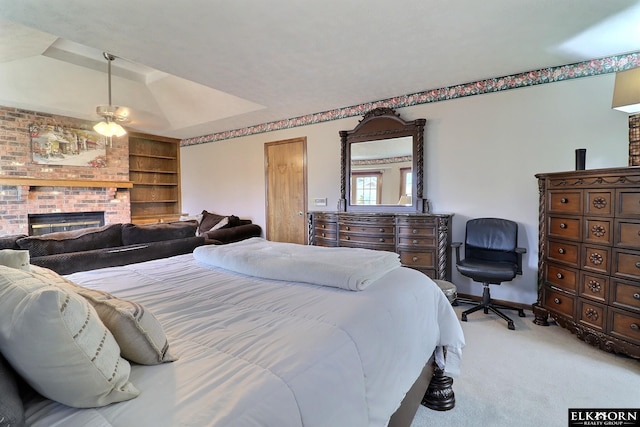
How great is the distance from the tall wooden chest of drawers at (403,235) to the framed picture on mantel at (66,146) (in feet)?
14.5

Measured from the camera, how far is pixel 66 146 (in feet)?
16.7

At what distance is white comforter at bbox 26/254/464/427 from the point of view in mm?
677

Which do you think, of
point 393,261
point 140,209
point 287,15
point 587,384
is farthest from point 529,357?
point 140,209

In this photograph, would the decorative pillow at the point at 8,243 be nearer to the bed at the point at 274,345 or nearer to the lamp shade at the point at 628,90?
the bed at the point at 274,345

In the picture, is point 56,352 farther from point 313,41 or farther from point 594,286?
point 594,286

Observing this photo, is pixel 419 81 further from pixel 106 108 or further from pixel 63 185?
pixel 63 185

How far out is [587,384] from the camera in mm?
1988

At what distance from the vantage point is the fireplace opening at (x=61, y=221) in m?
4.83

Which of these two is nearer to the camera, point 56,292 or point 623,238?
point 56,292

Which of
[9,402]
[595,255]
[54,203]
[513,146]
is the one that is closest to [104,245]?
[9,402]

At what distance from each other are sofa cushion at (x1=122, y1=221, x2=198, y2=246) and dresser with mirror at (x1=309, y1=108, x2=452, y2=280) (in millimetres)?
1735

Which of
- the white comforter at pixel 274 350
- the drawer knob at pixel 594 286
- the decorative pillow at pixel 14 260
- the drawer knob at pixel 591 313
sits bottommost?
the drawer knob at pixel 591 313

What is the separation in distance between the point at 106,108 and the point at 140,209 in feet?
10.9

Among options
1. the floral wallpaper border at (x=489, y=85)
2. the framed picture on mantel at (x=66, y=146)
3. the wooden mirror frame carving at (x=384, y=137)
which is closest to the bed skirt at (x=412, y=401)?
the wooden mirror frame carving at (x=384, y=137)
